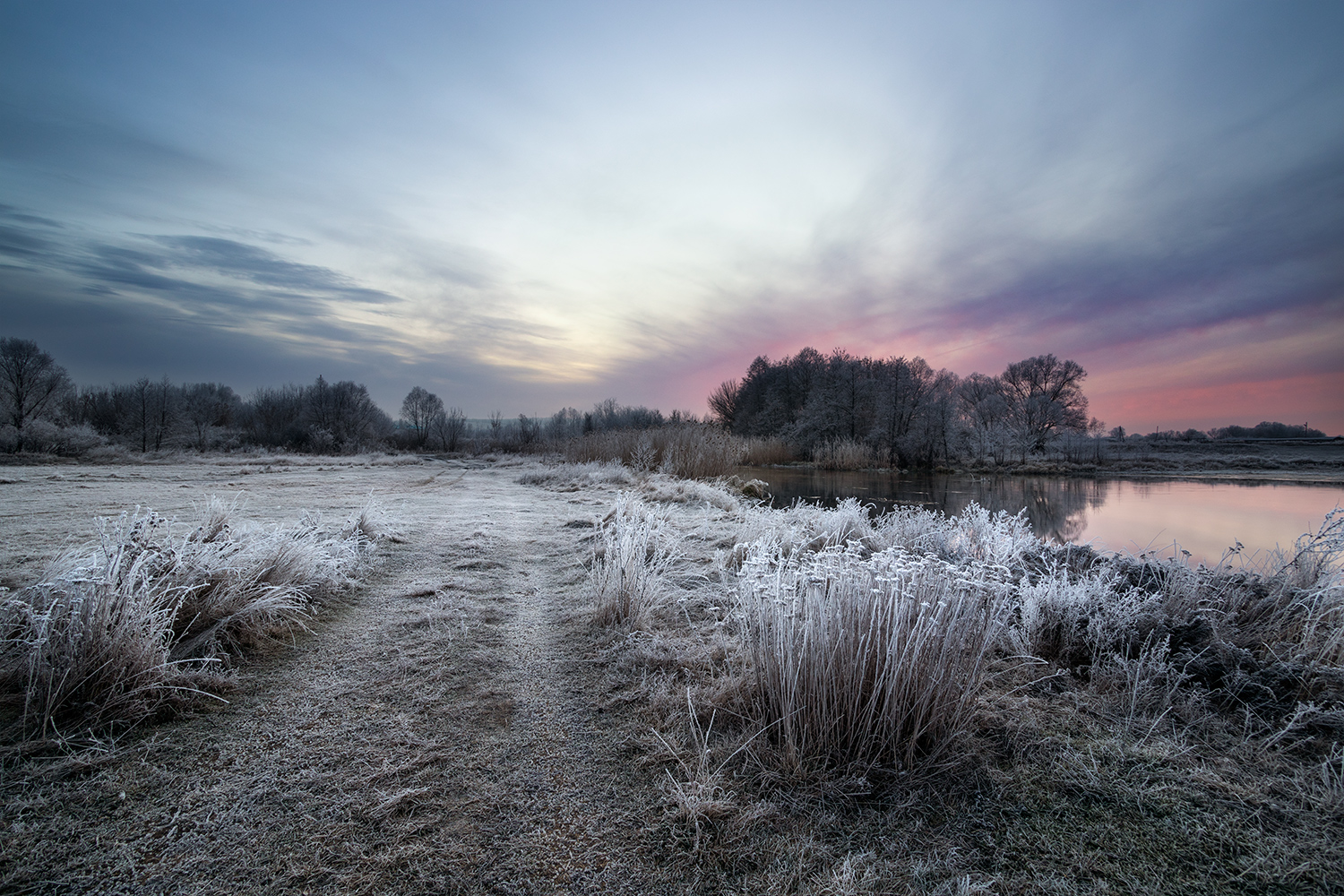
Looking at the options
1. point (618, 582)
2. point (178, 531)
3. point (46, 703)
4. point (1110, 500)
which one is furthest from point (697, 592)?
point (1110, 500)

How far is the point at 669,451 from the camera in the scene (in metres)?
17.2

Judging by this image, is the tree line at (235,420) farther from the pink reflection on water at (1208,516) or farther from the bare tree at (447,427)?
the pink reflection on water at (1208,516)

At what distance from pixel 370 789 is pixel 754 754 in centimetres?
158

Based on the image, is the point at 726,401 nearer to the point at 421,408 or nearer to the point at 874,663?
the point at 421,408

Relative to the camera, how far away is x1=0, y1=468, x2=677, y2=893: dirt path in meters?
1.59

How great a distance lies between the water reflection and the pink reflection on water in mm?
16

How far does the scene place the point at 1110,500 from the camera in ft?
49.1

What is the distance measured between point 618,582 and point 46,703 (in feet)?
9.54

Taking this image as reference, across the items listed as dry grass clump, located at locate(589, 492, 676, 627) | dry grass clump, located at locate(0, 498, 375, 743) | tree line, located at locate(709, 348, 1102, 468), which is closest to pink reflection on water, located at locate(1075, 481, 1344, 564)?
A: dry grass clump, located at locate(589, 492, 676, 627)

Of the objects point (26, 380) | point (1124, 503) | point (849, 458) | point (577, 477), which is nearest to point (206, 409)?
point (26, 380)

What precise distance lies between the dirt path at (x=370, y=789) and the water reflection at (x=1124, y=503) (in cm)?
577

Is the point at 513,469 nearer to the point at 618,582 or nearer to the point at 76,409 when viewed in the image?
the point at 618,582

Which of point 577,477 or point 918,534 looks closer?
point 918,534

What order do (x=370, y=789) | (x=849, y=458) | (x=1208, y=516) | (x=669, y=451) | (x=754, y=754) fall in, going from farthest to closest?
(x=849, y=458), (x=669, y=451), (x=1208, y=516), (x=754, y=754), (x=370, y=789)
